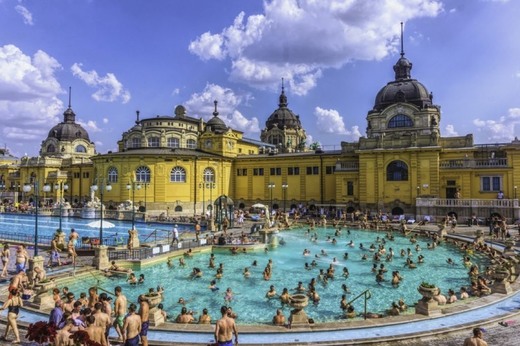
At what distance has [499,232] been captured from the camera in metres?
30.6

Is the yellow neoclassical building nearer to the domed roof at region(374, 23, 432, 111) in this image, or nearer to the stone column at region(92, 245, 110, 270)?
the domed roof at region(374, 23, 432, 111)

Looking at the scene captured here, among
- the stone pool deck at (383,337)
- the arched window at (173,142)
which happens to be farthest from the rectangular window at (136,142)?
the stone pool deck at (383,337)

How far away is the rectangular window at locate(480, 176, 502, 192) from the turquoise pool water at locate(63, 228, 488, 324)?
1451 centimetres

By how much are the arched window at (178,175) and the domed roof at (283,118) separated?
4106 cm

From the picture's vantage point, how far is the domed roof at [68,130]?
8169cm

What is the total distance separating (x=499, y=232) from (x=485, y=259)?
25.8 ft

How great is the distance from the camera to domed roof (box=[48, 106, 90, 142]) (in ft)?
268

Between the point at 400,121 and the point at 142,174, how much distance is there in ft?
111

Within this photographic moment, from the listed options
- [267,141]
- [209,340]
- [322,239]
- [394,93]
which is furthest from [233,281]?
[267,141]

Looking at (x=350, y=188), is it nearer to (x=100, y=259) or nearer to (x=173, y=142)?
(x=173, y=142)

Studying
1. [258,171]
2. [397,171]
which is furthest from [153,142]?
[397,171]

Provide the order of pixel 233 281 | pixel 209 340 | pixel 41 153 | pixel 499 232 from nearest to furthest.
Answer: pixel 209 340 < pixel 233 281 < pixel 499 232 < pixel 41 153

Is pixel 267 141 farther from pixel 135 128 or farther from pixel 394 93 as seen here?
pixel 394 93

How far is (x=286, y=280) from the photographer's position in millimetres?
20953
